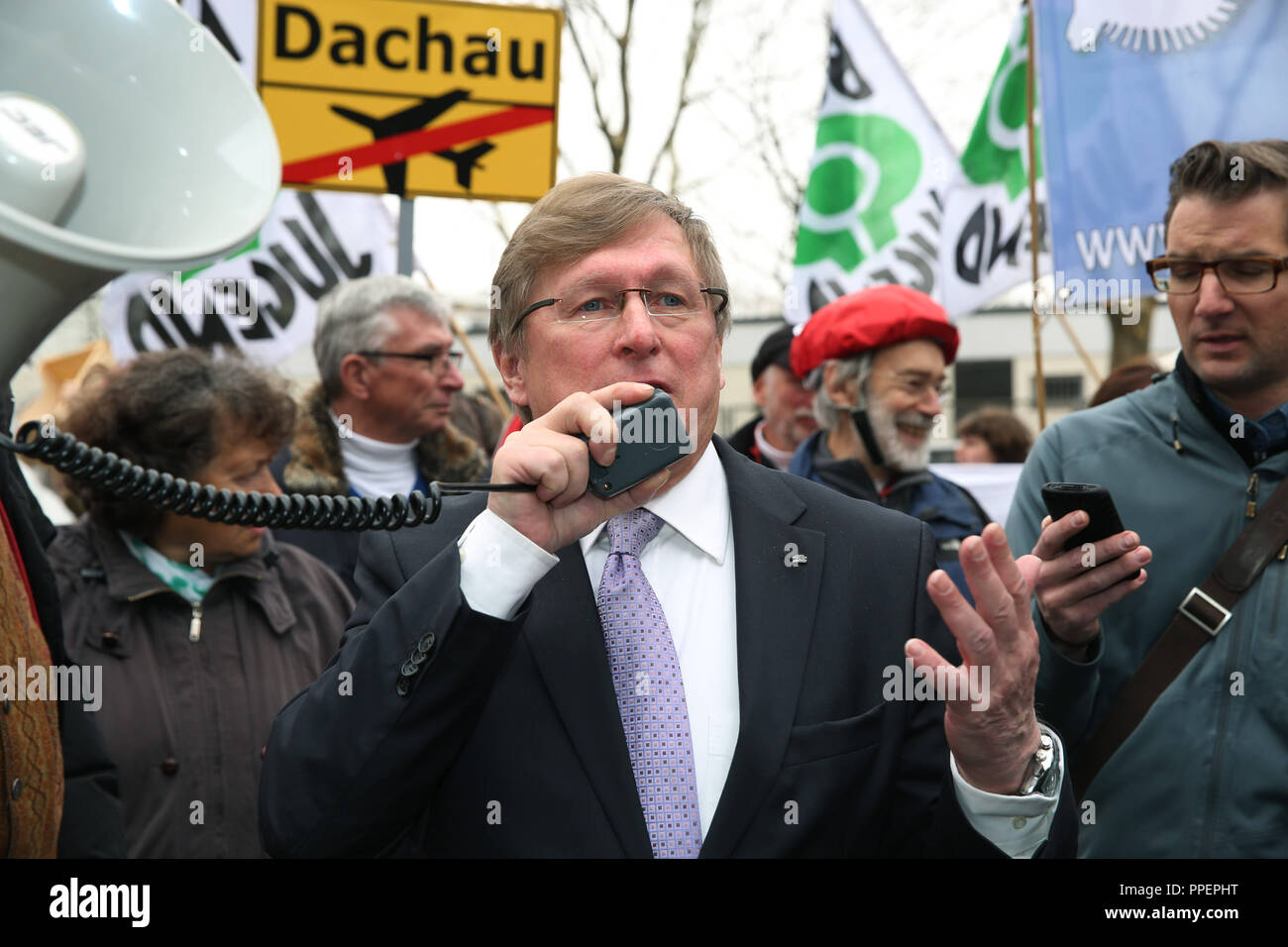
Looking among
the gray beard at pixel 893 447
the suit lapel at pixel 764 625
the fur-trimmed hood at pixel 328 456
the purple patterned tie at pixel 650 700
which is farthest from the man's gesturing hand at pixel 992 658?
the fur-trimmed hood at pixel 328 456

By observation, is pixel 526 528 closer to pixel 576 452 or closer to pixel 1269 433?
pixel 576 452

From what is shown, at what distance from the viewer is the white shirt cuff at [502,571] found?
1926 mm

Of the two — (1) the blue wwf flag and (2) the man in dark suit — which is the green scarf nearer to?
(2) the man in dark suit

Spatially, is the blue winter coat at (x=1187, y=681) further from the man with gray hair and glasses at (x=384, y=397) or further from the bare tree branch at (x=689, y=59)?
the bare tree branch at (x=689, y=59)

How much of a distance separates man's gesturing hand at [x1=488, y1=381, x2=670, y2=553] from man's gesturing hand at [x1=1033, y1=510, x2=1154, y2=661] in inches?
33.1

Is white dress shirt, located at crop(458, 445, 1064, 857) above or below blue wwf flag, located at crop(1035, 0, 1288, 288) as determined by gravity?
below

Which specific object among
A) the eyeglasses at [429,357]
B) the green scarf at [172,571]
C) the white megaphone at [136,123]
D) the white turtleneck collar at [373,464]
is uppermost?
the white megaphone at [136,123]

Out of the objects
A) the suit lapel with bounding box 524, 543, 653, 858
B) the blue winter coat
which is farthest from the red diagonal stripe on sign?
the suit lapel with bounding box 524, 543, 653, 858

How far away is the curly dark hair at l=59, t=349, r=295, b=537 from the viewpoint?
12.2 ft

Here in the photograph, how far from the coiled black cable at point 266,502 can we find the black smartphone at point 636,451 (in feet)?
0.35

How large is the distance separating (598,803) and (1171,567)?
4.82 feet

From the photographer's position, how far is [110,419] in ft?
12.4

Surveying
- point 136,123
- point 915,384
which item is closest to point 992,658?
point 136,123
